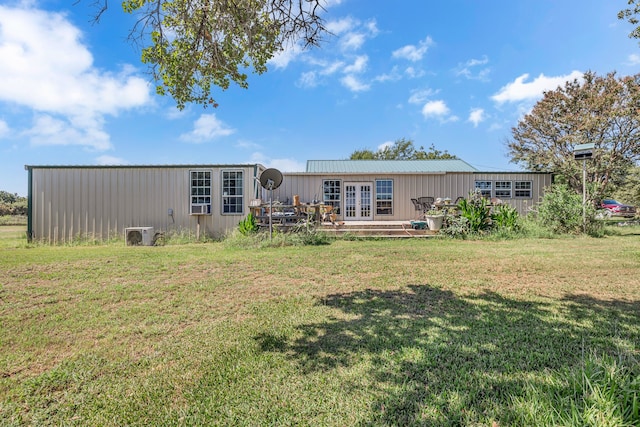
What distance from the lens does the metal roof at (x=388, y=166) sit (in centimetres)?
1481

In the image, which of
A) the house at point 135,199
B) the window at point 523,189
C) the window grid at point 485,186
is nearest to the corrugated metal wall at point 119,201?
the house at point 135,199

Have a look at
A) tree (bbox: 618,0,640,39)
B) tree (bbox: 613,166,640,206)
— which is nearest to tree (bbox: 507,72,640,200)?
tree (bbox: 613,166,640,206)

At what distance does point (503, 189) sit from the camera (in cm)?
1451

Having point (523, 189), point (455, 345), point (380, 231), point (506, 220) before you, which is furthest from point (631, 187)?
point (455, 345)

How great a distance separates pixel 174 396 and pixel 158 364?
0.51m

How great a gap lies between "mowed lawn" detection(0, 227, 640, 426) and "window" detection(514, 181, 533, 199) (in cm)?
1034

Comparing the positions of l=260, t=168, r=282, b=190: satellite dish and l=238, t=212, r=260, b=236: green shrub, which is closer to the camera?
l=238, t=212, r=260, b=236: green shrub

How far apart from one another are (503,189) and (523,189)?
99 cm

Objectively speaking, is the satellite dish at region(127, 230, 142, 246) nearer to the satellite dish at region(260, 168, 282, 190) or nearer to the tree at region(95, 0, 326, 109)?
the satellite dish at region(260, 168, 282, 190)

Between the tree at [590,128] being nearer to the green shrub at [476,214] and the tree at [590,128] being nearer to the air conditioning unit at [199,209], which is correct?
the green shrub at [476,214]

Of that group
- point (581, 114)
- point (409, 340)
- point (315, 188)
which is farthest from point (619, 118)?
point (409, 340)

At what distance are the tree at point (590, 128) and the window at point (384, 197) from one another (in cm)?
1024

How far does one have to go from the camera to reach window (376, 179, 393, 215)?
14.3 metres

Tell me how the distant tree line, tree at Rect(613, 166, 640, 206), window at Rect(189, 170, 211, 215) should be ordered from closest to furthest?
1. window at Rect(189, 170, 211, 215)
2. tree at Rect(613, 166, 640, 206)
3. the distant tree line
